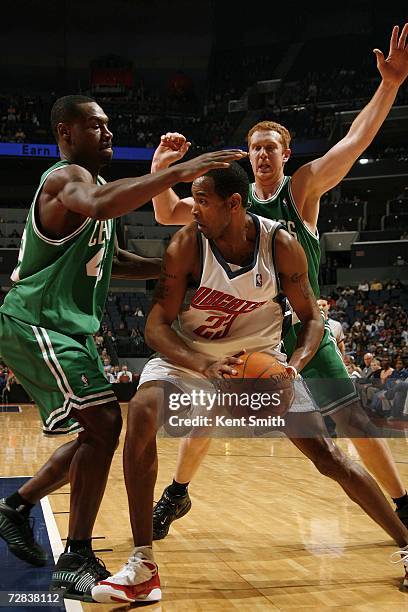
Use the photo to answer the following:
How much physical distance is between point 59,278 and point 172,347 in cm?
57

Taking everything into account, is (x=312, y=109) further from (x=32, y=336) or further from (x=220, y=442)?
(x=32, y=336)

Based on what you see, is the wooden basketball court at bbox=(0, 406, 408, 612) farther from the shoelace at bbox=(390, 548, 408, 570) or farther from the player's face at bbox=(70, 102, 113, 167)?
the player's face at bbox=(70, 102, 113, 167)

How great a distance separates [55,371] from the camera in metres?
3.20

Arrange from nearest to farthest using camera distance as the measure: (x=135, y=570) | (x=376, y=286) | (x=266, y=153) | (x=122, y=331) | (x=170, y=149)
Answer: (x=135, y=570) < (x=170, y=149) < (x=266, y=153) < (x=122, y=331) < (x=376, y=286)

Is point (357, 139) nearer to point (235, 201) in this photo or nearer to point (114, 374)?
point (235, 201)

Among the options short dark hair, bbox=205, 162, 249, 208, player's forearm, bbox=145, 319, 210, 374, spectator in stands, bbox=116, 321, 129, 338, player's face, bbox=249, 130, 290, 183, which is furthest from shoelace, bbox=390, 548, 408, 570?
spectator in stands, bbox=116, 321, 129, 338

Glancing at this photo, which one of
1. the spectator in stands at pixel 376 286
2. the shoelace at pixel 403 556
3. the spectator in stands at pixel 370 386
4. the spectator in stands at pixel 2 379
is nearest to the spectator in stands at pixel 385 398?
the spectator in stands at pixel 370 386

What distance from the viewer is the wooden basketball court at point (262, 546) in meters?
3.20

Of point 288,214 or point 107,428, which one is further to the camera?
point 288,214

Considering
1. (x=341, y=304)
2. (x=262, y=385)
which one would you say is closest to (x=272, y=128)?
(x=262, y=385)

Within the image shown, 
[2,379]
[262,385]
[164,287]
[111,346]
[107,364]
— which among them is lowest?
[2,379]

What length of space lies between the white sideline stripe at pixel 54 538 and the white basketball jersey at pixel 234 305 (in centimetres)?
121

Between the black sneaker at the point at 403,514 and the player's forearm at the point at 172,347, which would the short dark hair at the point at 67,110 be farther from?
the black sneaker at the point at 403,514

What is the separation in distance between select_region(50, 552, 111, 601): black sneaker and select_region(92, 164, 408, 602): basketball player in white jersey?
0.20 meters
